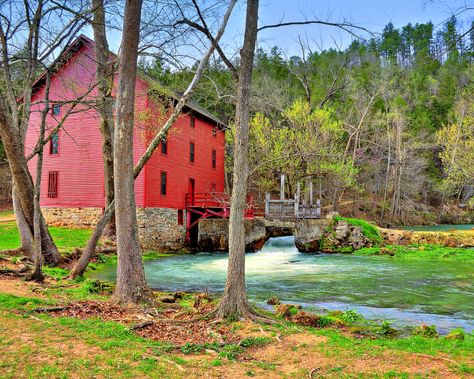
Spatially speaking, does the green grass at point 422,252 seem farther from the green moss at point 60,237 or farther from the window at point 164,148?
the green moss at point 60,237

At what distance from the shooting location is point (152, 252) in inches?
891

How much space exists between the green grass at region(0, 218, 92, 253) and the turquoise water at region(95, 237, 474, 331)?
357 cm

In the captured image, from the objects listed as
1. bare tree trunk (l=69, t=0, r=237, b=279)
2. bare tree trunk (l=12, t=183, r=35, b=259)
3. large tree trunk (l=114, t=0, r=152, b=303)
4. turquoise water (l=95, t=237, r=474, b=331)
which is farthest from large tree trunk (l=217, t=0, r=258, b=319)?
bare tree trunk (l=12, t=183, r=35, b=259)

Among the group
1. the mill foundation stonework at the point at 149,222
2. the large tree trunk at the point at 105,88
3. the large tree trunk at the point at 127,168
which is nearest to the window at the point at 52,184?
the mill foundation stonework at the point at 149,222

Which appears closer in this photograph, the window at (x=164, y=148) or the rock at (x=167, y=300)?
the rock at (x=167, y=300)

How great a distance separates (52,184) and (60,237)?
5.66m

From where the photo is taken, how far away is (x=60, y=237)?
2131cm

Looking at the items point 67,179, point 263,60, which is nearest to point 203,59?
point 67,179

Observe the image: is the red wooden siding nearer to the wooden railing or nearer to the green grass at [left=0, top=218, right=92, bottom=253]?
the wooden railing

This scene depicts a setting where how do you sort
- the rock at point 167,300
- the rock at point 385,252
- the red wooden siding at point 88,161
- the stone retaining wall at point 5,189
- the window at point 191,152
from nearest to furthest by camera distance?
the rock at point 167,300, the rock at point 385,252, the red wooden siding at point 88,161, the window at point 191,152, the stone retaining wall at point 5,189

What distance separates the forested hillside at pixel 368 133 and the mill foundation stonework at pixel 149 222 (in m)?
5.72

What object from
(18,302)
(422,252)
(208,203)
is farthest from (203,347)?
(208,203)

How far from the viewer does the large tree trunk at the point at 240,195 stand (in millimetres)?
7301

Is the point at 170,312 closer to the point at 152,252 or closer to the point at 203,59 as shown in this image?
the point at 203,59
